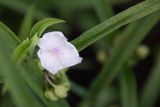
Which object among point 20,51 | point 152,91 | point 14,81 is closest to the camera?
point 14,81

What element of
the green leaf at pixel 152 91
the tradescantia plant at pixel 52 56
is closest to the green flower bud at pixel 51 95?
the tradescantia plant at pixel 52 56

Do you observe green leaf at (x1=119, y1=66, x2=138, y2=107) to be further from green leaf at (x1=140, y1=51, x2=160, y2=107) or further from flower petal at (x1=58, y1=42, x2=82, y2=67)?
flower petal at (x1=58, y1=42, x2=82, y2=67)

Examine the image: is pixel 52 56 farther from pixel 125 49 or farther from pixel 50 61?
pixel 125 49

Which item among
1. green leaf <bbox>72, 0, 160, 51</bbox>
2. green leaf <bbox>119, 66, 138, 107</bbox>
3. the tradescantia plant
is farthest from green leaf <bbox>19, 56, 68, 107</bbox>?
Result: green leaf <bbox>119, 66, 138, 107</bbox>

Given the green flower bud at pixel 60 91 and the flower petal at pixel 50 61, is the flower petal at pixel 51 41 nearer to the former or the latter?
the flower petal at pixel 50 61

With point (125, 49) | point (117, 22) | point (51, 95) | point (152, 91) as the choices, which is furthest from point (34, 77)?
point (152, 91)

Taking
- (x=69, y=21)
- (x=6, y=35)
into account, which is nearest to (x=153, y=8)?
(x=6, y=35)

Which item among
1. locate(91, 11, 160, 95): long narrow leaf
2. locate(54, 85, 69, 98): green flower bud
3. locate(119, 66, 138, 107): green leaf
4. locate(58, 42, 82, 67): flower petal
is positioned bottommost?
locate(119, 66, 138, 107): green leaf
